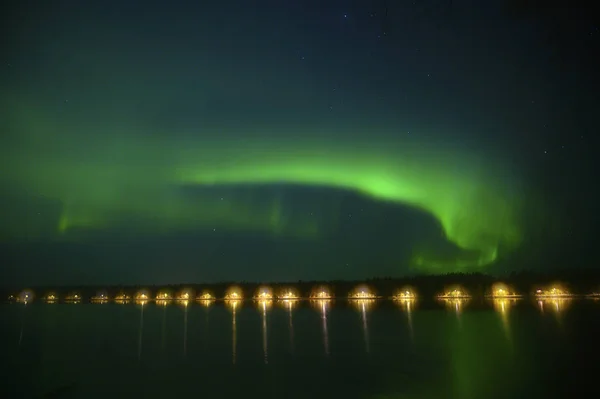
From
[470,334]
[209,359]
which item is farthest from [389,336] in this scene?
[209,359]

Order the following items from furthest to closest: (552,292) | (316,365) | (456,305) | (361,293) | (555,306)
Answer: (361,293), (552,292), (456,305), (555,306), (316,365)

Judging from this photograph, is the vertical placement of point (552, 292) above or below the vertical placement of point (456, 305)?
above

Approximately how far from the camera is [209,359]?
72.6 ft

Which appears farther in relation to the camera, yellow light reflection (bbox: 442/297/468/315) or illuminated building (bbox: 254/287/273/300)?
illuminated building (bbox: 254/287/273/300)

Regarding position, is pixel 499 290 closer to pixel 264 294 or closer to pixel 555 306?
pixel 555 306

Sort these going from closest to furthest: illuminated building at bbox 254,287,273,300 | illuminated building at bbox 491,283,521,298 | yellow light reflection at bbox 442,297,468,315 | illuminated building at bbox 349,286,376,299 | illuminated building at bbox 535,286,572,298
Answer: yellow light reflection at bbox 442,297,468,315, illuminated building at bbox 535,286,572,298, illuminated building at bbox 491,283,521,298, illuminated building at bbox 349,286,376,299, illuminated building at bbox 254,287,273,300

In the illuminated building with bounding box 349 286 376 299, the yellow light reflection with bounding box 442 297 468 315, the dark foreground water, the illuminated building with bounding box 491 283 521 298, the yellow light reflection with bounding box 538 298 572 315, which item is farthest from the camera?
the illuminated building with bounding box 349 286 376 299

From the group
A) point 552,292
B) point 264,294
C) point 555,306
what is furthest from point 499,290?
point 264,294

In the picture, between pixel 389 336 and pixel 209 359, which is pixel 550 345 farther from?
pixel 209 359

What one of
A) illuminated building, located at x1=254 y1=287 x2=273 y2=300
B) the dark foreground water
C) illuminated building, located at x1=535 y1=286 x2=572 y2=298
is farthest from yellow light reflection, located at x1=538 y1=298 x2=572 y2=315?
illuminated building, located at x1=254 y1=287 x2=273 y2=300

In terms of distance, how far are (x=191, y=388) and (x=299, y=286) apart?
183m

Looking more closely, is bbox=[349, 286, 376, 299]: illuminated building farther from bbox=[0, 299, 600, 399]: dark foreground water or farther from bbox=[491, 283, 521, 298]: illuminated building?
bbox=[0, 299, 600, 399]: dark foreground water

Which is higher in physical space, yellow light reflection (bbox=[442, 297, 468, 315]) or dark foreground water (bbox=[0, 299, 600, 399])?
yellow light reflection (bbox=[442, 297, 468, 315])

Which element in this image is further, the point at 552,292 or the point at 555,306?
the point at 552,292
